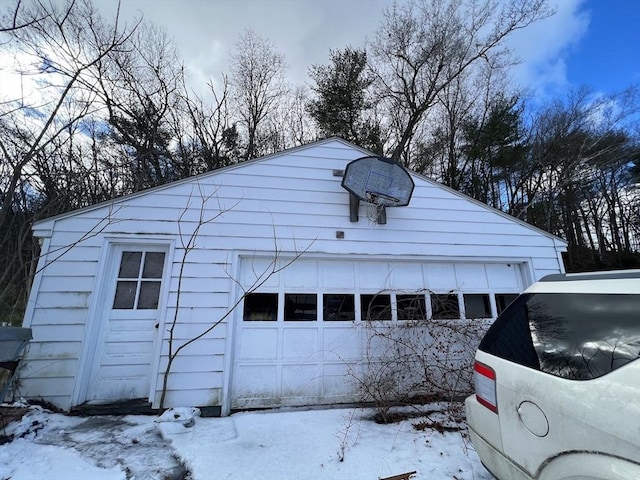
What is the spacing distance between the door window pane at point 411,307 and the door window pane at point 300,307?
1.33m

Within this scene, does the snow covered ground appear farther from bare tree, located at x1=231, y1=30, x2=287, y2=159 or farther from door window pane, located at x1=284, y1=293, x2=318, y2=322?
bare tree, located at x1=231, y1=30, x2=287, y2=159

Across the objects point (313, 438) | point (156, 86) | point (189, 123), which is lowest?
point (313, 438)

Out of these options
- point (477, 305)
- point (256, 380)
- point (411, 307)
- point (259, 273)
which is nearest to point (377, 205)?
point (411, 307)

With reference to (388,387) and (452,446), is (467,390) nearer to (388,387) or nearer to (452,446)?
(388,387)

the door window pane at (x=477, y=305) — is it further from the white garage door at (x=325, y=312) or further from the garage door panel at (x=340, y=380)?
the garage door panel at (x=340, y=380)

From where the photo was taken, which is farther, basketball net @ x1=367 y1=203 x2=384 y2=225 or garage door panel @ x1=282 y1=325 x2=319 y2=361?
basketball net @ x1=367 y1=203 x2=384 y2=225

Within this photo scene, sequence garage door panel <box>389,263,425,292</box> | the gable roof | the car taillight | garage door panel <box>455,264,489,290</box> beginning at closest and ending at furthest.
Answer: the car taillight
the gable roof
garage door panel <box>389,263,425,292</box>
garage door panel <box>455,264,489,290</box>

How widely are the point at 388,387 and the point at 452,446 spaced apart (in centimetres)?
115

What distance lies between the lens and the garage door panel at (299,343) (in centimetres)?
408

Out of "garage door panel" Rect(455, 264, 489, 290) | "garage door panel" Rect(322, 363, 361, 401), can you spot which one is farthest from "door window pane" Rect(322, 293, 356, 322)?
"garage door panel" Rect(455, 264, 489, 290)

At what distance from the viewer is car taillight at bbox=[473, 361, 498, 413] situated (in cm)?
166

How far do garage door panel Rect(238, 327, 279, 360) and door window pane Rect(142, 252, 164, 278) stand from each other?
59.4 inches

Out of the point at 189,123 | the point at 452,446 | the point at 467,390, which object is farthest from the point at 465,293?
the point at 189,123

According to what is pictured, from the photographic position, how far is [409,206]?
4832mm
